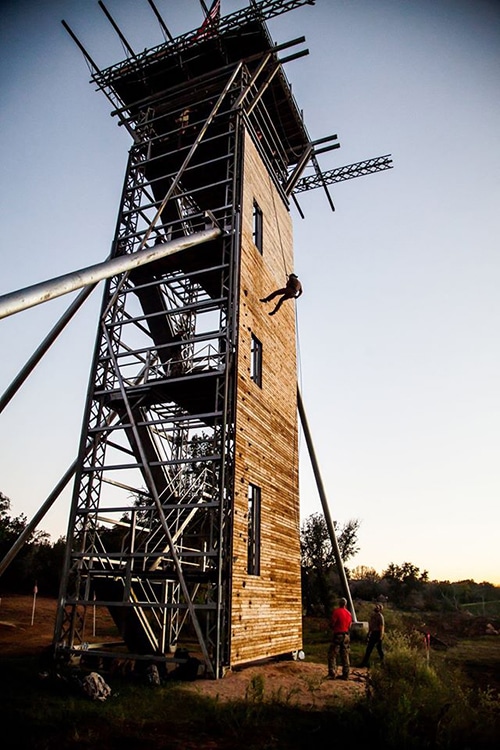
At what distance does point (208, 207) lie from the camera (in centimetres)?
1898

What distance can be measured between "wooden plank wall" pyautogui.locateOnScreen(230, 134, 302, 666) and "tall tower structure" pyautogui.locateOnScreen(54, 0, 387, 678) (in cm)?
8

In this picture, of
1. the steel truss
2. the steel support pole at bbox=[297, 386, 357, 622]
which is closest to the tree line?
the steel support pole at bbox=[297, 386, 357, 622]

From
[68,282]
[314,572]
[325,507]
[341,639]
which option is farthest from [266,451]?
[314,572]

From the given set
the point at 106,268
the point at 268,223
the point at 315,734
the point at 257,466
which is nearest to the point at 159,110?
the point at 268,223

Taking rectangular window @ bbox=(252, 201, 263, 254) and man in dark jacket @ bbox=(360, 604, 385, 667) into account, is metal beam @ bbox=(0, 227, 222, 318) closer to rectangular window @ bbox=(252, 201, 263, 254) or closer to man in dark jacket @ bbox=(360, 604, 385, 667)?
rectangular window @ bbox=(252, 201, 263, 254)

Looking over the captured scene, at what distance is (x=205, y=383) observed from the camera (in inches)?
509

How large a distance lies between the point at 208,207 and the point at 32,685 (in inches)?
630

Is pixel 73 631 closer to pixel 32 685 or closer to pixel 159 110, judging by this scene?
pixel 32 685

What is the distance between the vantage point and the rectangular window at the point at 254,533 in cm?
1259

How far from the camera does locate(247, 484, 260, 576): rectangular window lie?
12.6m

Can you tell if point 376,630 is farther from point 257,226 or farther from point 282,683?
point 257,226

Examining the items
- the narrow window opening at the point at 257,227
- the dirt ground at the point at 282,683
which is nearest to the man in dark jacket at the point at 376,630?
the dirt ground at the point at 282,683

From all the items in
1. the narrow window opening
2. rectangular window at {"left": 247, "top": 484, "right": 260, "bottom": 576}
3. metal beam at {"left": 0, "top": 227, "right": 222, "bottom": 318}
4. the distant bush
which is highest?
the narrow window opening

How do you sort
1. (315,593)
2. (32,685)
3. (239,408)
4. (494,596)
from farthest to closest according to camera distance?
(494,596), (315,593), (239,408), (32,685)
